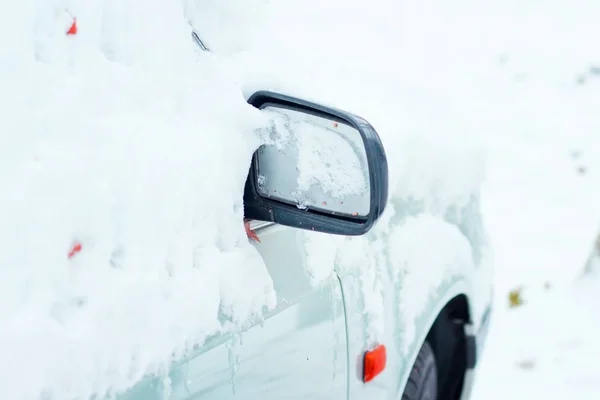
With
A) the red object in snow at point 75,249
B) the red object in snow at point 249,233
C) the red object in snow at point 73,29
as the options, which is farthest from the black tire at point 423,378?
the red object in snow at point 73,29

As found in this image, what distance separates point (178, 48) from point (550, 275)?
15.4ft

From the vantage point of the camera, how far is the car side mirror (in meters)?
1.41

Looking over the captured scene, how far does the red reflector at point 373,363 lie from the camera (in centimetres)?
199

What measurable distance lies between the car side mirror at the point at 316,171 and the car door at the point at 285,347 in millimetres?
138

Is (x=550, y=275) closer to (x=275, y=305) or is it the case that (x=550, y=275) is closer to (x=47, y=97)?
(x=275, y=305)

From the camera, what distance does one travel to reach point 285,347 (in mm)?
1570

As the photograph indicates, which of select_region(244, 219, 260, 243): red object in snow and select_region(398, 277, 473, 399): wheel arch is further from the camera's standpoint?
select_region(398, 277, 473, 399): wheel arch

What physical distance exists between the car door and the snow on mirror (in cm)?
17

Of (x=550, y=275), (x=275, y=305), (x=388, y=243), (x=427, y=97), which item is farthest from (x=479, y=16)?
(x=275, y=305)

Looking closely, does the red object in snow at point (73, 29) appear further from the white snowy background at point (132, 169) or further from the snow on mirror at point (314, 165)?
the snow on mirror at point (314, 165)

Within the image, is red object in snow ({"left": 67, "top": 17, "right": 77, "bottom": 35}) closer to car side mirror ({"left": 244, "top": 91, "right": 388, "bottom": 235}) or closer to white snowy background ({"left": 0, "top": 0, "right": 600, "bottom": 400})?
white snowy background ({"left": 0, "top": 0, "right": 600, "bottom": 400})

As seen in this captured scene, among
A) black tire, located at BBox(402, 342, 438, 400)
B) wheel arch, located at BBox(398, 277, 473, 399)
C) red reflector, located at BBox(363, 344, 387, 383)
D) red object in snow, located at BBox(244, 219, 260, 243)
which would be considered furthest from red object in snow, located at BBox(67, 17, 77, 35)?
black tire, located at BBox(402, 342, 438, 400)

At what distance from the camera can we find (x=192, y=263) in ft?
4.28

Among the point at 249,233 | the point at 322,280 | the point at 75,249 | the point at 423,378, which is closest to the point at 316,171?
the point at 249,233
